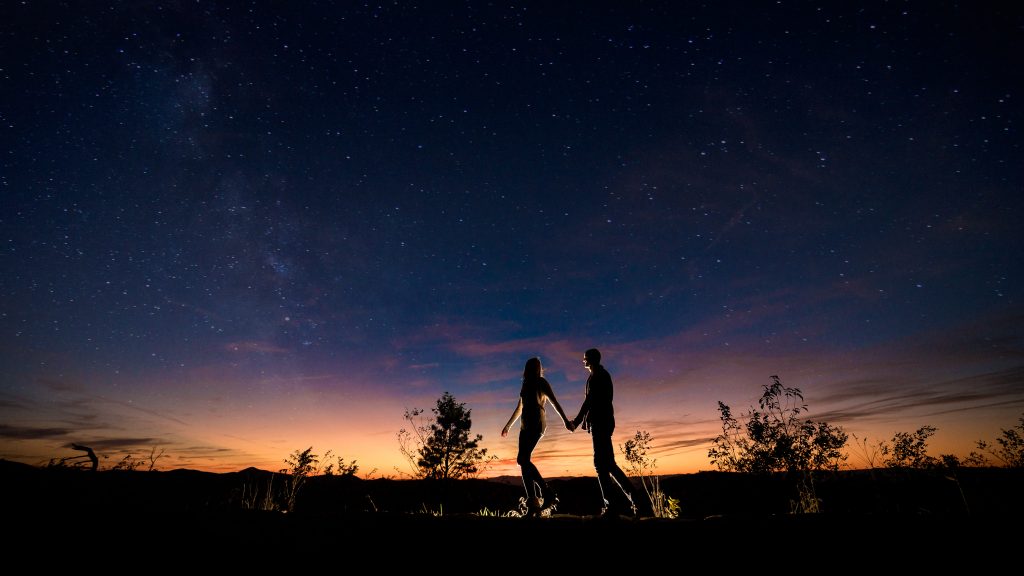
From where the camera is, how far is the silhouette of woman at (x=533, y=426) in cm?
578

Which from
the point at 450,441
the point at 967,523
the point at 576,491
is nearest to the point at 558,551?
the point at 967,523

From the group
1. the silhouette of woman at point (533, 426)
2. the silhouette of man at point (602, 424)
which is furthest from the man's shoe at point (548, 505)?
the silhouette of man at point (602, 424)

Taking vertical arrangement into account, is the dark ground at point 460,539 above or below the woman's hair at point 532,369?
below

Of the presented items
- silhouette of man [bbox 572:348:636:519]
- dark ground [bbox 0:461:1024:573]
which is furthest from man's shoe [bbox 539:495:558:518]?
dark ground [bbox 0:461:1024:573]

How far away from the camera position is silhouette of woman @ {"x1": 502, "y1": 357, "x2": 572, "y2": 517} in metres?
5.78

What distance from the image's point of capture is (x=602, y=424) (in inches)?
217

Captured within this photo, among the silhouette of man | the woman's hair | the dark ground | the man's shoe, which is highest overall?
the woman's hair

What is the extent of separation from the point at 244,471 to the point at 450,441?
13.1 meters

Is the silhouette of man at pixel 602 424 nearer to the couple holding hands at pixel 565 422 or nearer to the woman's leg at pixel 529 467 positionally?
the couple holding hands at pixel 565 422

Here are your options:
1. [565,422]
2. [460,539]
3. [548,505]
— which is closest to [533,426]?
[565,422]

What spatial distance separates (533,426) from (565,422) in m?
0.51

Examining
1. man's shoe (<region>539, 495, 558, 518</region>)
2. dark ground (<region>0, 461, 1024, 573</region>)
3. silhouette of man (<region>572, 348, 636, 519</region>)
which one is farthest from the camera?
man's shoe (<region>539, 495, 558, 518</region>)

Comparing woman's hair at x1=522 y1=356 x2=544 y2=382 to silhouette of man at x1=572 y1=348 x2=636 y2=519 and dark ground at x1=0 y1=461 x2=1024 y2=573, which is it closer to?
silhouette of man at x1=572 y1=348 x2=636 y2=519

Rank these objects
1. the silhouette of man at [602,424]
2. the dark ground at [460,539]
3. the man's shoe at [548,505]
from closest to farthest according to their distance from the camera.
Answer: the dark ground at [460,539] → the silhouette of man at [602,424] → the man's shoe at [548,505]
